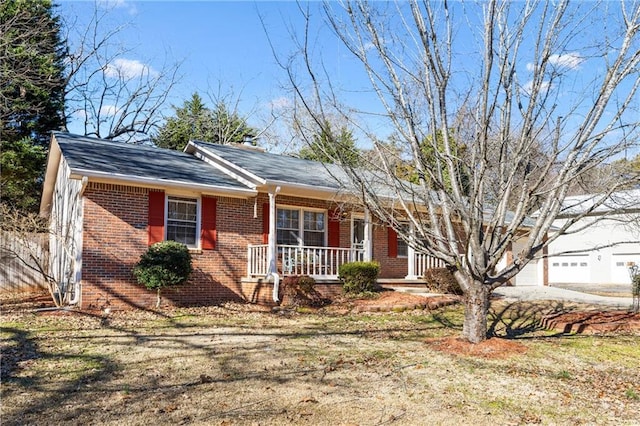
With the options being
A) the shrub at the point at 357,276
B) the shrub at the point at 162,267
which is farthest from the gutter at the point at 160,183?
the shrub at the point at 357,276

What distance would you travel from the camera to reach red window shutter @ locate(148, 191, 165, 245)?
1150cm

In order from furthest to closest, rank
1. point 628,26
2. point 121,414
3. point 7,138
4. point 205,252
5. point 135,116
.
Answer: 1. point 135,116
2. point 7,138
3. point 205,252
4. point 628,26
5. point 121,414

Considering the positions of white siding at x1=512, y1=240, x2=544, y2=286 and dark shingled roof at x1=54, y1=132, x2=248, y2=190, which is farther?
white siding at x1=512, y1=240, x2=544, y2=286

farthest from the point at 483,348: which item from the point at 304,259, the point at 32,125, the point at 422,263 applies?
the point at 32,125

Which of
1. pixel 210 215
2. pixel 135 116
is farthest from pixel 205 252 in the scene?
pixel 135 116

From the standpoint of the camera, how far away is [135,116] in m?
29.4

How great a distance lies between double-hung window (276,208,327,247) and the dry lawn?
14.8ft

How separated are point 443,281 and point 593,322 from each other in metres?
4.35

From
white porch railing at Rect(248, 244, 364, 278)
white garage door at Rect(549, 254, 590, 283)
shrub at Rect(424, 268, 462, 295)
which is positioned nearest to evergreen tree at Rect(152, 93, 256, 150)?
white porch railing at Rect(248, 244, 364, 278)

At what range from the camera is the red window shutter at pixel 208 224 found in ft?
40.2

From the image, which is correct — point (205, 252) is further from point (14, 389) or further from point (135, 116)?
point (135, 116)

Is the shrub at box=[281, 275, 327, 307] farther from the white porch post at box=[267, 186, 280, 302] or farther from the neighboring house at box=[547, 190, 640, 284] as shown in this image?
the neighboring house at box=[547, 190, 640, 284]

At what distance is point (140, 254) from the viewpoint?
1130 cm

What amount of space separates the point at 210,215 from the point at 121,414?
312 inches
